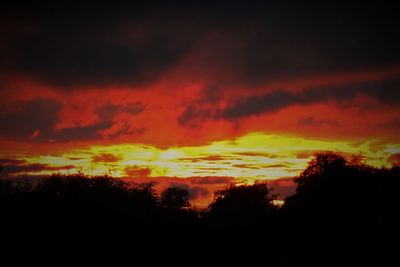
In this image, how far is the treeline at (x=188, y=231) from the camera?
2197 centimetres

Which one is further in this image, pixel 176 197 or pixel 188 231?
pixel 176 197

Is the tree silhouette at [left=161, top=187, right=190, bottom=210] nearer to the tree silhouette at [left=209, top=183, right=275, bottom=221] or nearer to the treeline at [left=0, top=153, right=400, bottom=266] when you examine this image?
the tree silhouette at [left=209, top=183, right=275, bottom=221]

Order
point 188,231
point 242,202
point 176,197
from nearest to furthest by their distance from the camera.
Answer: point 188,231, point 242,202, point 176,197

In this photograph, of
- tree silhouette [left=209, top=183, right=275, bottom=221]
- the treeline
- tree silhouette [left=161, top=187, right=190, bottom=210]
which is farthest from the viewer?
tree silhouette [left=161, top=187, right=190, bottom=210]

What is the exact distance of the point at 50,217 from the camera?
955 inches

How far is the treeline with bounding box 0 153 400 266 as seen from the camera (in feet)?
72.1

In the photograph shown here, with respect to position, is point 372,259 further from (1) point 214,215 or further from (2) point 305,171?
(1) point 214,215

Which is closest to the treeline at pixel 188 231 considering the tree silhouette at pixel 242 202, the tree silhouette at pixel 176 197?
the tree silhouette at pixel 242 202

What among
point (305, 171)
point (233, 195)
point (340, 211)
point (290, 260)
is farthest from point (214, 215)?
point (290, 260)

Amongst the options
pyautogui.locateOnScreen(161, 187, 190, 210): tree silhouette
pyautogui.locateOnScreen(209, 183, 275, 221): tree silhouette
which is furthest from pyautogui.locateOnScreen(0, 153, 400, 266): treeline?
pyautogui.locateOnScreen(161, 187, 190, 210): tree silhouette

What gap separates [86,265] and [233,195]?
6201cm

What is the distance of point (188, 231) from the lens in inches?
1515

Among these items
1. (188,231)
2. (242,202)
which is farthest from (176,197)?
(188,231)

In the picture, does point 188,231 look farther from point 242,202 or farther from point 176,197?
point 176,197
